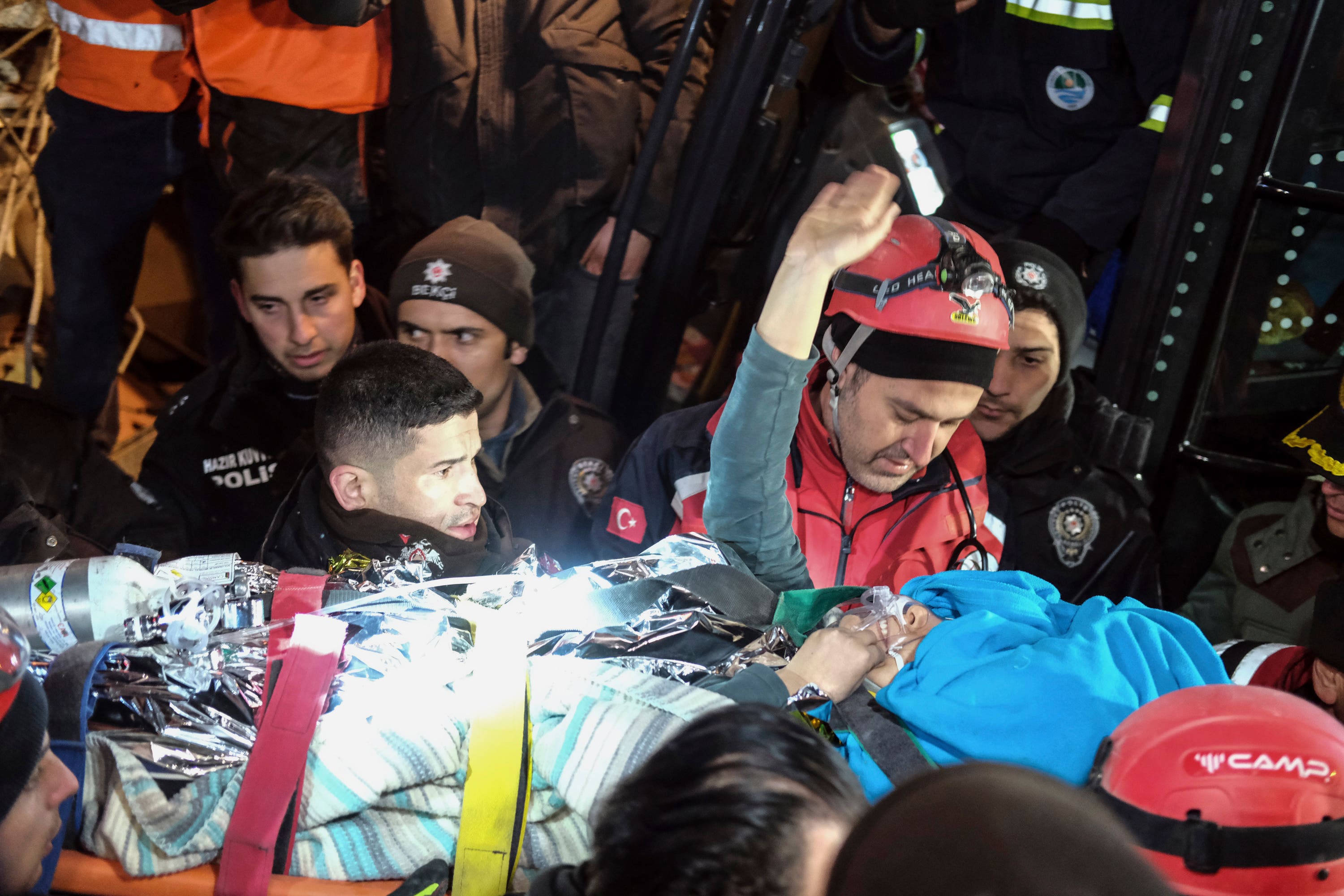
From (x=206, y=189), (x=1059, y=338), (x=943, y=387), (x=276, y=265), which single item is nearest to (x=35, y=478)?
(x=276, y=265)

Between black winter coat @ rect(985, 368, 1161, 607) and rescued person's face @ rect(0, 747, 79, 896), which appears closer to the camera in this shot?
rescued person's face @ rect(0, 747, 79, 896)

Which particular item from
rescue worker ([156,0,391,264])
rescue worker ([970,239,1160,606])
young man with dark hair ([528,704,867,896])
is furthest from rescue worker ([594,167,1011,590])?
rescue worker ([156,0,391,264])

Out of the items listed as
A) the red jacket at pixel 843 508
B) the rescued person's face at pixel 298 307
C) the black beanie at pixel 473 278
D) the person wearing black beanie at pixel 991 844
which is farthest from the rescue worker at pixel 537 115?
the person wearing black beanie at pixel 991 844

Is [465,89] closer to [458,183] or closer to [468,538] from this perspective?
[458,183]

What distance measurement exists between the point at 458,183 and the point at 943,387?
172 centimetres

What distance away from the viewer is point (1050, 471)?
255 cm

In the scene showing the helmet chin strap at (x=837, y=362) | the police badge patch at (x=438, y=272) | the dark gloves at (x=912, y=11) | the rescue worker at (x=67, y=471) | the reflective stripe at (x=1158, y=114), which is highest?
the dark gloves at (x=912, y=11)

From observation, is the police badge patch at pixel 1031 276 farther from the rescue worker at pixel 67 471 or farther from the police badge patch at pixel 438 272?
the rescue worker at pixel 67 471

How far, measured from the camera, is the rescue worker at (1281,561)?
7.45ft

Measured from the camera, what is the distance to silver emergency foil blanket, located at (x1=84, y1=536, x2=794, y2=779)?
1336 millimetres

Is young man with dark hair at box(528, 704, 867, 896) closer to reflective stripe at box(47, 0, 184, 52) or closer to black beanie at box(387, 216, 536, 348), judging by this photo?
black beanie at box(387, 216, 536, 348)

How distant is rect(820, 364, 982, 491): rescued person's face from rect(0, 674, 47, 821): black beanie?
4.32 feet

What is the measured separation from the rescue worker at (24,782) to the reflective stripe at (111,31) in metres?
2.05

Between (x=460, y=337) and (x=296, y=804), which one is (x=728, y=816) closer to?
(x=296, y=804)
